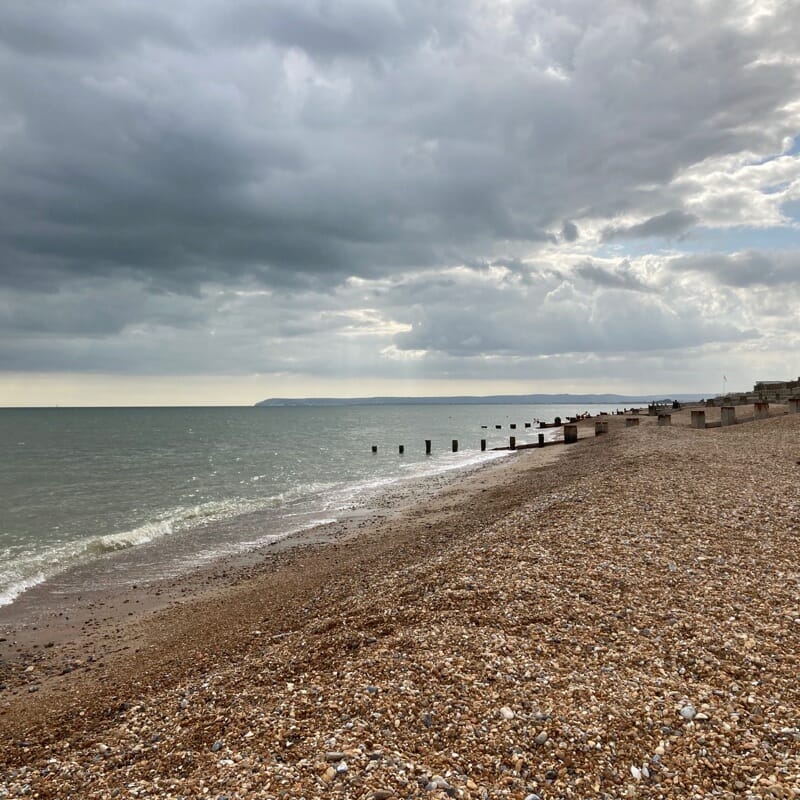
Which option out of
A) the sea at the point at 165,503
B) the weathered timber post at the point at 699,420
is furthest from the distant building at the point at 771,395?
the sea at the point at 165,503

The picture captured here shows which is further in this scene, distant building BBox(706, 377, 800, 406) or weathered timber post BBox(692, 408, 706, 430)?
distant building BBox(706, 377, 800, 406)

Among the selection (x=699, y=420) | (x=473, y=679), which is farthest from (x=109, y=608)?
(x=699, y=420)

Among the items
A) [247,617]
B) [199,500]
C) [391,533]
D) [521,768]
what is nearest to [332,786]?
[521,768]

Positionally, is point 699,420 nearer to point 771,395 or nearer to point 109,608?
point 771,395

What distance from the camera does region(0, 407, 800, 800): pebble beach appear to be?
15.4 feet

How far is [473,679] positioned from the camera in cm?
587

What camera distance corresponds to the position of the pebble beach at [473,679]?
471cm

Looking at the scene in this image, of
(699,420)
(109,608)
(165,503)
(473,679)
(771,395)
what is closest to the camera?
(473,679)

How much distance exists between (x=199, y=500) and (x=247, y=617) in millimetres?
18536

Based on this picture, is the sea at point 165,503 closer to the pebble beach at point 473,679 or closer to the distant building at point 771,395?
the pebble beach at point 473,679

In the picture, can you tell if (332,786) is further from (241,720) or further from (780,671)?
(780,671)

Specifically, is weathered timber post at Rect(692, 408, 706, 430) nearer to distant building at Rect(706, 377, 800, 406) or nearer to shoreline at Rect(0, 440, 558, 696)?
distant building at Rect(706, 377, 800, 406)

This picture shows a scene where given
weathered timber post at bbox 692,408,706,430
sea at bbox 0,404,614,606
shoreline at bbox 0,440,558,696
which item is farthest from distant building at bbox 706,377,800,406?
shoreline at bbox 0,440,558,696

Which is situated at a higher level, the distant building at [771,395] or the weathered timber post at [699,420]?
the distant building at [771,395]
